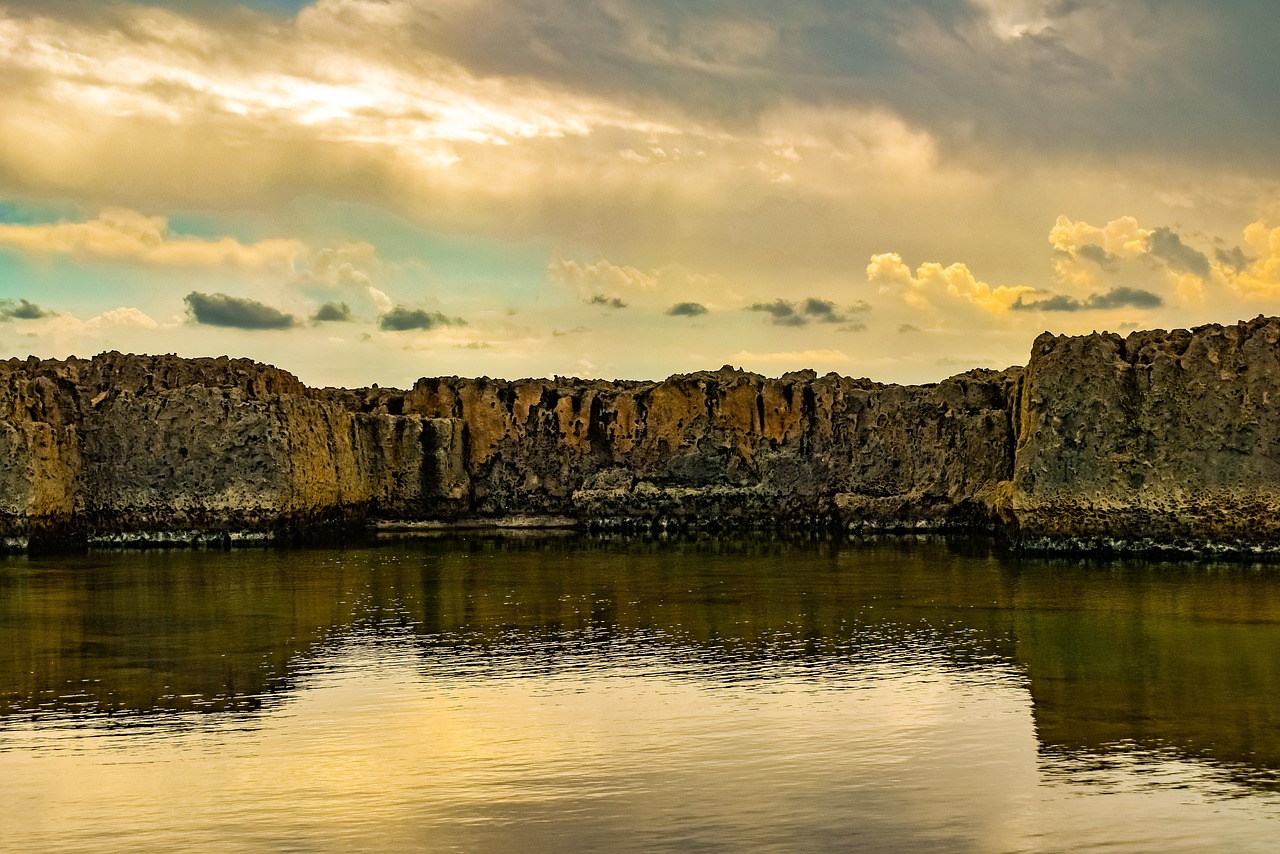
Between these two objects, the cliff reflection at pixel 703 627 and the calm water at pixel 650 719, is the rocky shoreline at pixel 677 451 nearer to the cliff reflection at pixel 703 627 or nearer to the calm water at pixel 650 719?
the cliff reflection at pixel 703 627

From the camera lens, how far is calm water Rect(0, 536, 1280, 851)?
1227cm

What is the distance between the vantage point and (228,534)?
53.5 m

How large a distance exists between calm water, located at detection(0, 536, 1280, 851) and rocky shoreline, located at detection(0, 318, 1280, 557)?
6768mm

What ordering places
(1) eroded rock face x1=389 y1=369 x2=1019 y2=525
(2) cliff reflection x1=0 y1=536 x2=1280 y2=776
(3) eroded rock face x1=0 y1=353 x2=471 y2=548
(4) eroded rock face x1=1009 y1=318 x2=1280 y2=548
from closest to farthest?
(2) cliff reflection x1=0 y1=536 x2=1280 y2=776, (4) eroded rock face x1=1009 y1=318 x2=1280 y2=548, (3) eroded rock face x1=0 y1=353 x2=471 y2=548, (1) eroded rock face x1=389 y1=369 x2=1019 y2=525

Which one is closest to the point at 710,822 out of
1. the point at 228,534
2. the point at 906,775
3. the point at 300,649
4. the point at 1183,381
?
the point at 906,775

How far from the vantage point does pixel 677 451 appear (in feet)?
233

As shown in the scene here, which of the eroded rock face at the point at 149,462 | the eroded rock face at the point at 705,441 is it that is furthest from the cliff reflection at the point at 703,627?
the eroded rock face at the point at 705,441

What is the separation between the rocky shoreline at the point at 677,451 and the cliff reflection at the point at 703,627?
337cm

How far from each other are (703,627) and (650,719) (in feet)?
30.8

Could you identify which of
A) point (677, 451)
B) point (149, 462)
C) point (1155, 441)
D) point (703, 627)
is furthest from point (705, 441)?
point (703, 627)

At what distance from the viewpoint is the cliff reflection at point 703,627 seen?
18.3 metres

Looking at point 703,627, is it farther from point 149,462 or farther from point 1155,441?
point 149,462

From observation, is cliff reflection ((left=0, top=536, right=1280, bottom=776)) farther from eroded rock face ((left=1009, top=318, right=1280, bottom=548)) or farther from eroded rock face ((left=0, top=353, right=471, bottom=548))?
eroded rock face ((left=0, top=353, right=471, bottom=548))

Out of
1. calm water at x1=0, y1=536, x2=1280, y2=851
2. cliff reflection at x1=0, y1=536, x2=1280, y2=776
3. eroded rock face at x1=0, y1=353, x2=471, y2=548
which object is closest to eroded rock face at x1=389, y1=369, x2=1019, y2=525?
eroded rock face at x1=0, y1=353, x2=471, y2=548
